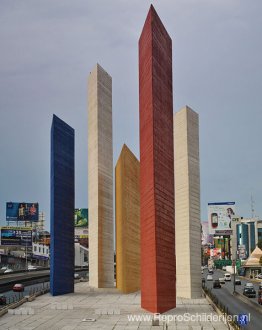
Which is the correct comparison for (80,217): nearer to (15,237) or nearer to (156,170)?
(15,237)

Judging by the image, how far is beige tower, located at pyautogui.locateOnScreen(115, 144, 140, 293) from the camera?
5141 cm

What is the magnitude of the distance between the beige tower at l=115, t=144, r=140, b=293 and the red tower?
15769 millimetres

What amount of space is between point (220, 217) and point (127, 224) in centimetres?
10182

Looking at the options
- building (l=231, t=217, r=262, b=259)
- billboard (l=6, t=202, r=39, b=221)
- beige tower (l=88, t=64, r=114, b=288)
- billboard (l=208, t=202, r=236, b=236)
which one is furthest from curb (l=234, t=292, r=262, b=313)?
building (l=231, t=217, r=262, b=259)

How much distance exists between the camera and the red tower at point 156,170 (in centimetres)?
3259

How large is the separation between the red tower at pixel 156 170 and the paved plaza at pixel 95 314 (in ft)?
5.67

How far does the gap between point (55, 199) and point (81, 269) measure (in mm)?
66858

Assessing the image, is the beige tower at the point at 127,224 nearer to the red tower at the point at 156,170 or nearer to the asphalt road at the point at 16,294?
the asphalt road at the point at 16,294

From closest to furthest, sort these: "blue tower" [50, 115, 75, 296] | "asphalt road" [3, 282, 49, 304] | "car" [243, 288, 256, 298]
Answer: "blue tower" [50, 115, 75, 296], "asphalt road" [3, 282, 49, 304], "car" [243, 288, 256, 298]

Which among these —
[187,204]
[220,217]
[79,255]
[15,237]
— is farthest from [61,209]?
[79,255]

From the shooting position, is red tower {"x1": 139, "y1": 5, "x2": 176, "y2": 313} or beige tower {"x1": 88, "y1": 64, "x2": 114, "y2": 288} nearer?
red tower {"x1": 139, "y1": 5, "x2": 176, "y2": 313}

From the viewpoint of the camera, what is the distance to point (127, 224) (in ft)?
171

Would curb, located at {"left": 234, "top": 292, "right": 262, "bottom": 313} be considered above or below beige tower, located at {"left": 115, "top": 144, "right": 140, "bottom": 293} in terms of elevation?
below

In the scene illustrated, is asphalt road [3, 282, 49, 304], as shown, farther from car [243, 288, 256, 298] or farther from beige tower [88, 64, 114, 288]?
car [243, 288, 256, 298]
